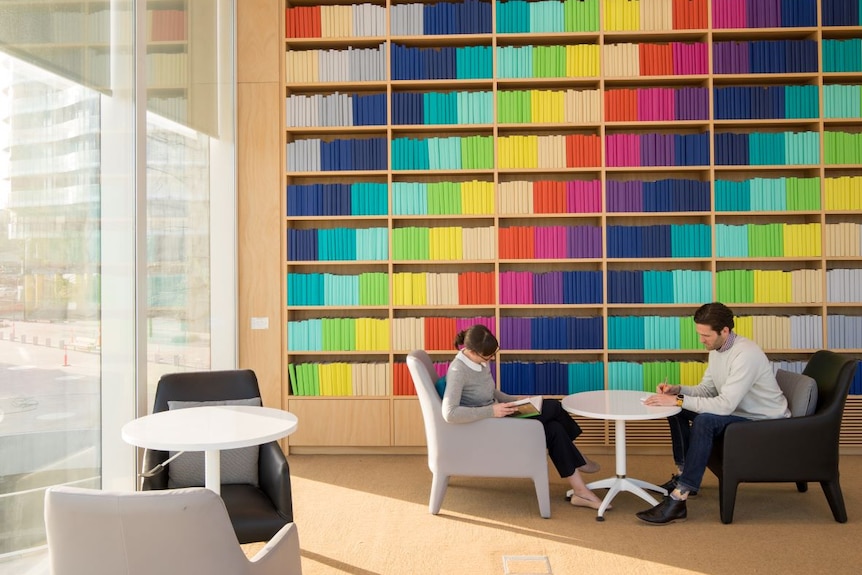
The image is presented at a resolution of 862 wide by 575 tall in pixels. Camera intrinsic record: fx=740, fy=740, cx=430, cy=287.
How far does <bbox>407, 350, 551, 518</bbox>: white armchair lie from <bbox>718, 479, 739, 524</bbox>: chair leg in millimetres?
943

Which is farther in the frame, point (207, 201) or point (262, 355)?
point (262, 355)

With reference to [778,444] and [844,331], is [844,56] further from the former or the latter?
[778,444]

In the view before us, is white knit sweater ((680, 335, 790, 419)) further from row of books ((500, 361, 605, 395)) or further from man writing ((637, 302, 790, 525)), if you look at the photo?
row of books ((500, 361, 605, 395))

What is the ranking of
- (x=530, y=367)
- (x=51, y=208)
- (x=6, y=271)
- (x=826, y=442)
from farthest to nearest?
1. (x=530, y=367)
2. (x=826, y=442)
3. (x=51, y=208)
4. (x=6, y=271)

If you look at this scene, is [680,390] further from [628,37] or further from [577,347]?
[628,37]

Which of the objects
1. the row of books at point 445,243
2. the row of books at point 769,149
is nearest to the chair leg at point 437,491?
the row of books at point 445,243

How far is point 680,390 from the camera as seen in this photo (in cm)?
457

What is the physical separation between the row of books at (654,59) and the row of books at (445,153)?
3.62 ft

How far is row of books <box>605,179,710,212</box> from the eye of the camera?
5.58m

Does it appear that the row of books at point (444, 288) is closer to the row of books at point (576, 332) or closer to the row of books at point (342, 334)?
the row of books at point (576, 332)

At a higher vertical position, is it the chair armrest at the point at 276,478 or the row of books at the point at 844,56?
the row of books at the point at 844,56

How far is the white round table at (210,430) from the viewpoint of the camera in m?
2.86

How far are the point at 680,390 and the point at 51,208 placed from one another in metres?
3.60

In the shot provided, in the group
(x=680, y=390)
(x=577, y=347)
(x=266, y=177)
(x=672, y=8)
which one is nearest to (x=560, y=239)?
(x=577, y=347)
